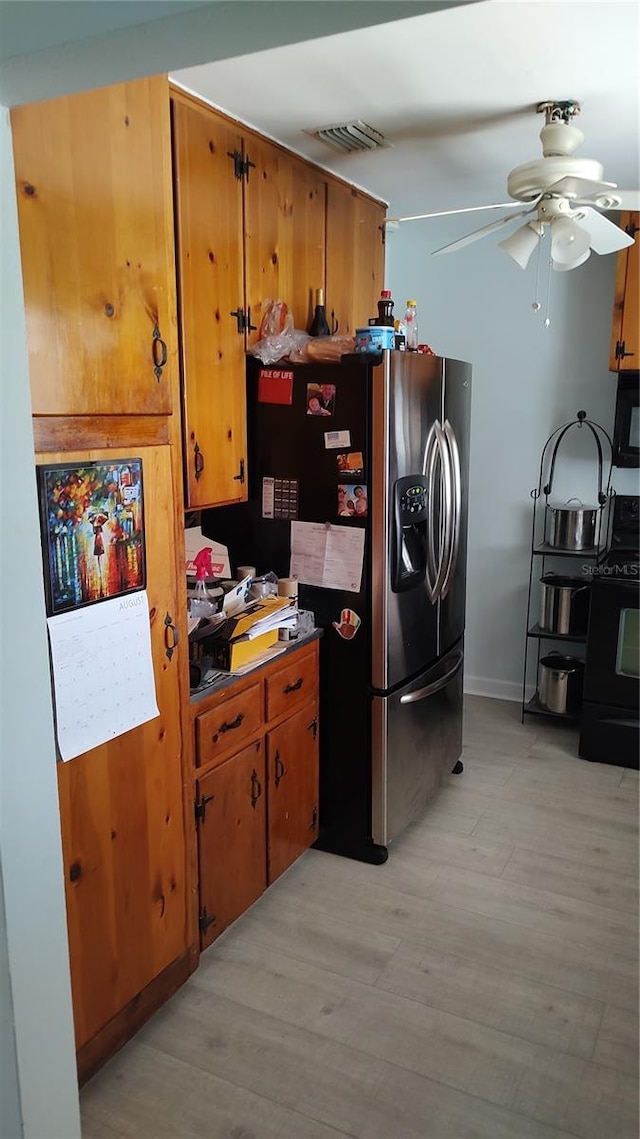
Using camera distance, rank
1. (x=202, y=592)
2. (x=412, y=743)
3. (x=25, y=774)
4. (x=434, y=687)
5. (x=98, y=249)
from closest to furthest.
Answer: (x=25, y=774) < (x=98, y=249) < (x=202, y=592) < (x=412, y=743) < (x=434, y=687)

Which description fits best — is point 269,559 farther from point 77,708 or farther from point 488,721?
point 488,721

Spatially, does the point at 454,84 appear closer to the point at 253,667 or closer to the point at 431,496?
the point at 431,496

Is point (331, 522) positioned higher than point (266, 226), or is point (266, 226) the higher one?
point (266, 226)

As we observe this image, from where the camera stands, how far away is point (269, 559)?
2951 millimetres

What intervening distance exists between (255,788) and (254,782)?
0.02 metres

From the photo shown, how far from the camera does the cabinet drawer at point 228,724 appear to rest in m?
2.27

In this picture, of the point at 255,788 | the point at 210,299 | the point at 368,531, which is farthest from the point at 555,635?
the point at 210,299

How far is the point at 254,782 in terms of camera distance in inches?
99.8

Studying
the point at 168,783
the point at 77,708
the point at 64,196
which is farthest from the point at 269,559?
the point at 64,196

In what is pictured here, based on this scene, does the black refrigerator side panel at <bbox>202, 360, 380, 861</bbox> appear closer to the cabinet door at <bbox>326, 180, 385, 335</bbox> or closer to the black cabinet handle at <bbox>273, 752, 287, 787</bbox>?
the black cabinet handle at <bbox>273, 752, 287, 787</bbox>

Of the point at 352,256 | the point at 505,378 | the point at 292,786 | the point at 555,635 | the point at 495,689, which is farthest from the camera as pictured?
the point at 495,689

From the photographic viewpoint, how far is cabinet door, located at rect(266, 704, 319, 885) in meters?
2.65

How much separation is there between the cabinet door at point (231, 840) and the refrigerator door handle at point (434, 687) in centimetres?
65

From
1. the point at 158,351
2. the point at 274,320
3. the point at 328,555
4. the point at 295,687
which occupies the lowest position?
the point at 295,687
